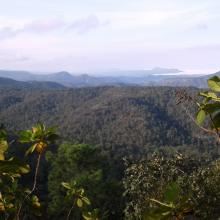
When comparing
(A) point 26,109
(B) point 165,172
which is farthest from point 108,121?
(B) point 165,172

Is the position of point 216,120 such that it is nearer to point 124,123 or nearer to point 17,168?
point 17,168

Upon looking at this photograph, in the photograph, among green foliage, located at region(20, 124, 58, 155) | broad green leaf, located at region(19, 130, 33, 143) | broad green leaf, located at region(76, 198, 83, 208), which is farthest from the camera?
broad green leaf, located at region(76, 198, 83, 208)

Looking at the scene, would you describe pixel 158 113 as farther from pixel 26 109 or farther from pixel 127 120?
pixel 26 109

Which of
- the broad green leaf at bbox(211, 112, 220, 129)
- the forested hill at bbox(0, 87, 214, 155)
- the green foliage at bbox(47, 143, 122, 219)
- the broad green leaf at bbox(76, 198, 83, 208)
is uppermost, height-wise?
the broad green leaf at bbox(211, 112, 220, 129)

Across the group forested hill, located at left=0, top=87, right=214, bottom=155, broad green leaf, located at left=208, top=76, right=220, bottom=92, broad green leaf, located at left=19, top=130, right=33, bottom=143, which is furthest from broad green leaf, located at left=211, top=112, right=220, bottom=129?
forested hill, located at left=0, top=87, right=214, bottom=155

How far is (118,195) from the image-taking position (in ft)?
119

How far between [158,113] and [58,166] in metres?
148

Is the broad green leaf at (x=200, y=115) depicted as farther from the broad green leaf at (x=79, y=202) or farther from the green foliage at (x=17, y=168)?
the broad green leaf at (x=79, y=202)

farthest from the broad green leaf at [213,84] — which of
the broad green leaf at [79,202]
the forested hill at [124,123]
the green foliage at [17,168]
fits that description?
the forested hill at [124,123]

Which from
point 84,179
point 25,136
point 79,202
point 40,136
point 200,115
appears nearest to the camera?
point 200,115

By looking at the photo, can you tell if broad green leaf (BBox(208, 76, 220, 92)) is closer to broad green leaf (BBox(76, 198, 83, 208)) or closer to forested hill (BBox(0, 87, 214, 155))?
broad green leaf (BBox(76, 198, 83, 208))

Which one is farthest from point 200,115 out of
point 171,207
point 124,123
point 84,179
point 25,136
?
point 124,123

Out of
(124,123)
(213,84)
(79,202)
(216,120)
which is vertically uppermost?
(213,84)

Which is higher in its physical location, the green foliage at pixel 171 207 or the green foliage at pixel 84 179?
the green foliage at pixel 171 207
